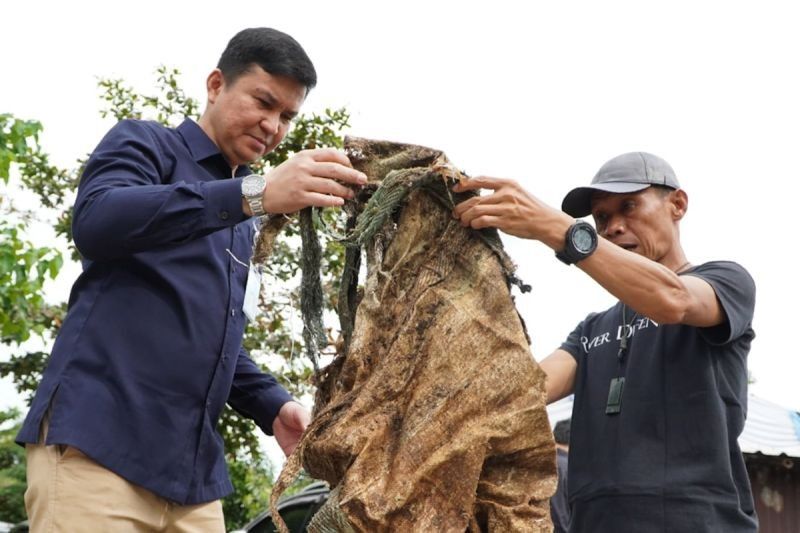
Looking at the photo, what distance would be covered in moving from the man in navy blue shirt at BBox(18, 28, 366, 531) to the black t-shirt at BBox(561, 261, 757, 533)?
1073 mm

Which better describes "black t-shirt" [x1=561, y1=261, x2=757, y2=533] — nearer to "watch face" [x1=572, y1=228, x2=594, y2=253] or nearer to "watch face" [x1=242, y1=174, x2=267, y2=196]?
"watch face" [x1=572, y1=228, x2=594, y2=253]

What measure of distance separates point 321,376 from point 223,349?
47 centimetres

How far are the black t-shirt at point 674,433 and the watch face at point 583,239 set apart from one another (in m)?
0.60

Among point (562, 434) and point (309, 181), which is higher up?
point (309, 181)

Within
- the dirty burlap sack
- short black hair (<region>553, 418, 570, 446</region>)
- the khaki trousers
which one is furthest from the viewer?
short black hair (<region>553, 418, 570, 446</region>)

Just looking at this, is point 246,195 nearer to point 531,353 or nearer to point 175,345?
point 175,345

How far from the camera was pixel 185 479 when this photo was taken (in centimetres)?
281

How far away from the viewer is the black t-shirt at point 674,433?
9.62 ft

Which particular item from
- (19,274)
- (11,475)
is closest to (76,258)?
(19,274)

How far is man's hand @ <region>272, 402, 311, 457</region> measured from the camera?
322 cm

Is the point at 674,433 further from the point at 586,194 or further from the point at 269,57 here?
the point at 269,57

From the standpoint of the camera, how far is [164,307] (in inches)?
110

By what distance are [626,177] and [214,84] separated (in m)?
1.57

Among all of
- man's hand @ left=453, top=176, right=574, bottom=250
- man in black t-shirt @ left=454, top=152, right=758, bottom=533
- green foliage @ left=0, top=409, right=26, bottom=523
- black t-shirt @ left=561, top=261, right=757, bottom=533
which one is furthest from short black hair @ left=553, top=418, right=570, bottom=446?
green foliage @ left=0, top=409, right=26, bottom=523
